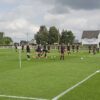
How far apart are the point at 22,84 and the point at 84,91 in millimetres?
3047

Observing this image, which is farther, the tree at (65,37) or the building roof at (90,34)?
the building roof at (90,34)

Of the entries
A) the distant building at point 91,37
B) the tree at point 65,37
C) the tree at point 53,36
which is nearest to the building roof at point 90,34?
the distant building at point 91,37

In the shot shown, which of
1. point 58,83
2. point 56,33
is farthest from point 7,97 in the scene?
point 56,33

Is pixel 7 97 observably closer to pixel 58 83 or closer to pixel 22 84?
pixel 22 84

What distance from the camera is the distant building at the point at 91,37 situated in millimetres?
138500

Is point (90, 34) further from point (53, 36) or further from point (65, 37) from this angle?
point (53, 36)

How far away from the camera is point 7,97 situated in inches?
417

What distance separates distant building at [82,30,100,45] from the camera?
13850 cm

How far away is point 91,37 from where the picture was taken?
13962cm

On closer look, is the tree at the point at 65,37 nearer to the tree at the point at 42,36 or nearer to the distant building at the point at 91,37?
the tree at the point at 42,36

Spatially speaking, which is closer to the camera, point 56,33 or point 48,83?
point 48,83

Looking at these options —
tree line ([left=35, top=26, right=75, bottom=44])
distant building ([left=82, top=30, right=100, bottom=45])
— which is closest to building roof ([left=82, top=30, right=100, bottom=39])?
distant building ([left=82, top=30, right=100, bottom=45])

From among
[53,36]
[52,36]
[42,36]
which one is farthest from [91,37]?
[42,36]

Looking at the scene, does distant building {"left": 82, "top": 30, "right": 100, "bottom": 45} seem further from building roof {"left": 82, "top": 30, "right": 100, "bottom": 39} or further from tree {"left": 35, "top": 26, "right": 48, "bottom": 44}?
tree {"left": 35, "top": 26, "right": 48, "bottom": 44}
